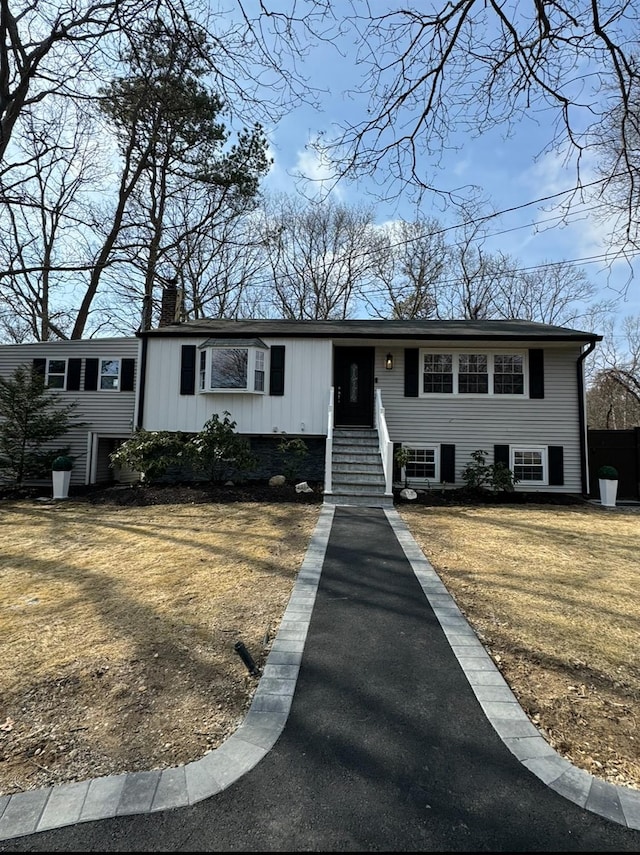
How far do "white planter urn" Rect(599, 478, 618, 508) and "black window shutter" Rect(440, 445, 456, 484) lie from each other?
338 cm

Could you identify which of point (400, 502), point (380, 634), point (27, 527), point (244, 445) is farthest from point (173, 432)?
point (380, 634)

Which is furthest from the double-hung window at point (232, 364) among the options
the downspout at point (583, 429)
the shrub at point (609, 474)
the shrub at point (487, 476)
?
the shrub at point (609, 474)

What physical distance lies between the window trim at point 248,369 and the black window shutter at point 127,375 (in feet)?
8.09

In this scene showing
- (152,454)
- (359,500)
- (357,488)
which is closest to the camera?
(359,500)

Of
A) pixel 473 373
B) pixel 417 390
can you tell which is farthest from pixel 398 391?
pixel 473 373

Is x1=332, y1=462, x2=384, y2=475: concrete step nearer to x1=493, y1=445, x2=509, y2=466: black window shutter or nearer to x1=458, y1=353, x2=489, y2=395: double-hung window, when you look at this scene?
x1=493, y1=445, x2=509, y2=466: black window shutter

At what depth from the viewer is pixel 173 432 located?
11.1 m

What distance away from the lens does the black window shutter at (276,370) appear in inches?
444

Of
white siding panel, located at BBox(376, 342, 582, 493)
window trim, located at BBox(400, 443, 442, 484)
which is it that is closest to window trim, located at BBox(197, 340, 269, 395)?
white siding panel, located at BBox(376, 342, 582, 493)

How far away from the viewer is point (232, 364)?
441 inches

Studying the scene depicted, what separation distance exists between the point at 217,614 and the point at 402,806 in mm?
→ 2198

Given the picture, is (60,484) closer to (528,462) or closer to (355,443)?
(355,443)

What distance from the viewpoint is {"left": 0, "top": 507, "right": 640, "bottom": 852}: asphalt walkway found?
1549 mm

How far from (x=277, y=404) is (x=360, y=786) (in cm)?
978
